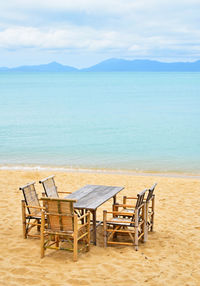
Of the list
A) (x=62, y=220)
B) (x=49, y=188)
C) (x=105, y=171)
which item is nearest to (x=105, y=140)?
(x=105, y=171)

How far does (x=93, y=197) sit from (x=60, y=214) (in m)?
1.23

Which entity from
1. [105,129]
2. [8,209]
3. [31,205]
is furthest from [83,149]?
[31,205]

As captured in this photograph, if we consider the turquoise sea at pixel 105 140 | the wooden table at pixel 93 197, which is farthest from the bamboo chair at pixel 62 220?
the turquoise sea at pixel 105 140

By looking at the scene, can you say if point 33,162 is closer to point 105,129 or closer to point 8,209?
point 8,209

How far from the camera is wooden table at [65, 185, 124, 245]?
6.32m

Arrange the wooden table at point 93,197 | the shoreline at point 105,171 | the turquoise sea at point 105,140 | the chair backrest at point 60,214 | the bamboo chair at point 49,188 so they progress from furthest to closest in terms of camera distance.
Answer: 1. the turquoise sea at point 105,140
2. the shoreline at point 105,171
3. the bamboo chair at point 49,188
4. the wooden table at point 93,197
5. the chair backrest at point 60,214

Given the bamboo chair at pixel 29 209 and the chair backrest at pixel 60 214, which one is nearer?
the chair backrest at pixel 60 214

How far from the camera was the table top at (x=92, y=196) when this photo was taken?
6.37 metres

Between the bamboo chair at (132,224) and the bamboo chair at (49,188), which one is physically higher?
the bamboo chair at (49,188)

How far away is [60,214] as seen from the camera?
5738 mm

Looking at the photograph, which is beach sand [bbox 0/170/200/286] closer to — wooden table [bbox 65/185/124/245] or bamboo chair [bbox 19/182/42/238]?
bamboo chair [bbox 19/182/42/238]

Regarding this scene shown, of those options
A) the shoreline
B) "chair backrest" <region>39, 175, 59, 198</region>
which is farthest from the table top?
the shoreline

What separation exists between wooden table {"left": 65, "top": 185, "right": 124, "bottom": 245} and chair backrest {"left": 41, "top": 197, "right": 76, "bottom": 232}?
1.59ft

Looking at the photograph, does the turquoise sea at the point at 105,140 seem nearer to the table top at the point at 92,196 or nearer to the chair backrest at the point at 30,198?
the table top at the point at 92,196
